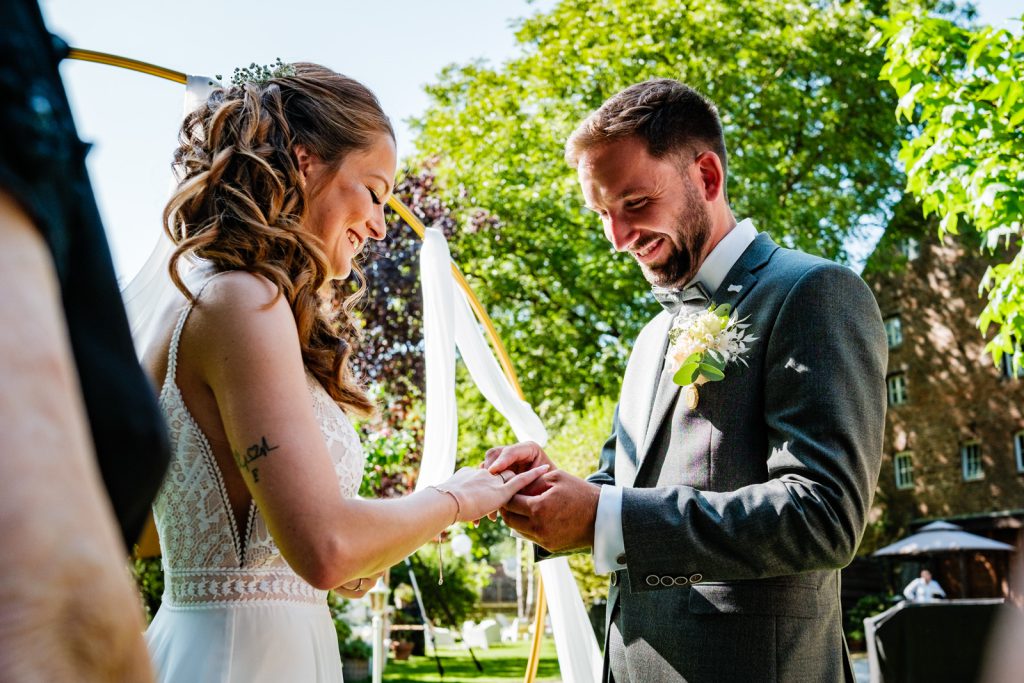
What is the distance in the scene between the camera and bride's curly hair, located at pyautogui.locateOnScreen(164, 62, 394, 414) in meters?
2.26

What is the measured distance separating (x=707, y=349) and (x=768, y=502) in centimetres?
48

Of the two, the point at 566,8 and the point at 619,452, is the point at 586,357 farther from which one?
the point at 619,452

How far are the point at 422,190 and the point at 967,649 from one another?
10.1 meters

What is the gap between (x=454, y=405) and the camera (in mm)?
6402

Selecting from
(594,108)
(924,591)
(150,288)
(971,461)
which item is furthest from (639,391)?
(971,461)

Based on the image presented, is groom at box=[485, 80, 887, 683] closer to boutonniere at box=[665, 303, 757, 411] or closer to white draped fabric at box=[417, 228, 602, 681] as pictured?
boutonniere at box=[665, 303, 757, 411]

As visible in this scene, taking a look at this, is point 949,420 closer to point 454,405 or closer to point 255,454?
point 454,405

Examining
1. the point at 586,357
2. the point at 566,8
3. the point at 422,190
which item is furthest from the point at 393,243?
the point at 566,8

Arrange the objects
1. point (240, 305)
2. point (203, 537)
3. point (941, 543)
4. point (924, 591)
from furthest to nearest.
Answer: point (941, 543) < point (924, 591) < point (203, 537) < point (240, 305)

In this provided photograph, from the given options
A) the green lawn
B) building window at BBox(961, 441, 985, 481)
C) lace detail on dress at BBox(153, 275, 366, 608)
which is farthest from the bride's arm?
building window at BBox(961, 441, 985, 481)

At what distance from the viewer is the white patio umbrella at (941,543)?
75.2ft

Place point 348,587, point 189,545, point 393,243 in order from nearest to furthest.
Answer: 1. point 189,545
2. point 348,587
3. point 393,243

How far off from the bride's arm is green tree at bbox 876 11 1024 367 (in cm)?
600

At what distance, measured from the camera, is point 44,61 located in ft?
1.92
